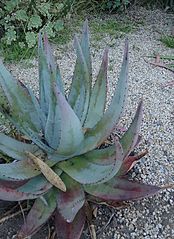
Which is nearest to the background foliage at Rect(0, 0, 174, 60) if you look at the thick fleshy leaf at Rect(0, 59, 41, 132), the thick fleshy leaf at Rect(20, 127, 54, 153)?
the thick fleshy leaf at Rect(0, 59, 41, 132)

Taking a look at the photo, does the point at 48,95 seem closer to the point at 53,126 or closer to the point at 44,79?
the point at 44,79

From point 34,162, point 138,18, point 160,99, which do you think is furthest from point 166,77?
point 34,162

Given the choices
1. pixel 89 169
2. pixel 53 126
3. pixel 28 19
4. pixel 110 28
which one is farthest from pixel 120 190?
pixel 110 28

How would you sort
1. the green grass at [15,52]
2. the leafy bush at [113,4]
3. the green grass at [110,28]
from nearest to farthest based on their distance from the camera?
1. the green grass at [15,52]
2. the green grass at [110,28]
3. the leafy bush at [113,4]

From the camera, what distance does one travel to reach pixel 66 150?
214 centimetres

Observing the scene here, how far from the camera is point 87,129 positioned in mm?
2199

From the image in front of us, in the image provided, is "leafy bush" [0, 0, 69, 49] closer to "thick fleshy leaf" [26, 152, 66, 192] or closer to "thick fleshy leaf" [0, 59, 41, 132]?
"thick fleshy leaf" [0, 59, 41, 132]

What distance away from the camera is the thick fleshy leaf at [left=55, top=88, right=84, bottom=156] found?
187 centimetres

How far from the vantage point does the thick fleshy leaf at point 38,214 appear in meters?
2.13

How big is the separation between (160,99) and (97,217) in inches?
40.6

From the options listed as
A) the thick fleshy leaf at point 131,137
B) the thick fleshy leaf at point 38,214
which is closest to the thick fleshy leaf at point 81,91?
the thick fleshy leaf at point 131,137

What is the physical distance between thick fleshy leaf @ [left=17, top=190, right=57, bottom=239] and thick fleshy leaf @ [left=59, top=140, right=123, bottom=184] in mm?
127

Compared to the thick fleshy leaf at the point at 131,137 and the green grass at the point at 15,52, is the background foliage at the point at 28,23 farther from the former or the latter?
the thick fleshy leaf at the point at 131,137

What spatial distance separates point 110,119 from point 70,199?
363mm
